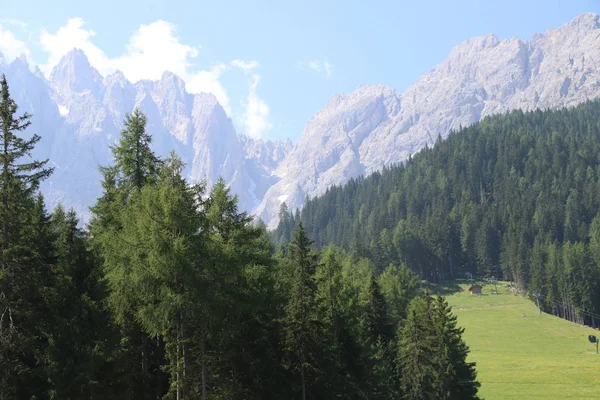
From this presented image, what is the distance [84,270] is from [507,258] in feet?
488

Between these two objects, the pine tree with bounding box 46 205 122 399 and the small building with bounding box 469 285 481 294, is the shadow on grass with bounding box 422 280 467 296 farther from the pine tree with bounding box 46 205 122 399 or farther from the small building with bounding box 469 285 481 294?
the pine tree with bounding box 46 205 122 399

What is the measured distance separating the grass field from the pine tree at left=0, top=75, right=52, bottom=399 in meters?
52.9

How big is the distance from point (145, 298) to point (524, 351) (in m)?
76.7

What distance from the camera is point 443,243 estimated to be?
548 feet

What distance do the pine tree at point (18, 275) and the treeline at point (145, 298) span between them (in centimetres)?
7

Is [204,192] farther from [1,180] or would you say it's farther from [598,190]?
[598,190]

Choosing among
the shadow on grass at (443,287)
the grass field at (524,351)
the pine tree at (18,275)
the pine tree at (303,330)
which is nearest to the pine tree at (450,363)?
the grass field at (524,351)

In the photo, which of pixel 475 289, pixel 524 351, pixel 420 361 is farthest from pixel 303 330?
pixel 475 289

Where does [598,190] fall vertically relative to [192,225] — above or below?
above

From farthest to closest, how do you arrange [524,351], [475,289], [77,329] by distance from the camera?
[475,289] < [524,351] < [77,329]

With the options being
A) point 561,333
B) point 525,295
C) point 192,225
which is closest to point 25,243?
point 192,225

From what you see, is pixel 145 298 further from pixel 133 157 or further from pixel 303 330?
pixel 303 330

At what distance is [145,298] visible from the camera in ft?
84.5

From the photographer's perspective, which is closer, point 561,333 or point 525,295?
point 561,333
